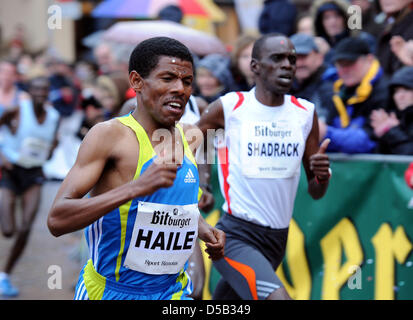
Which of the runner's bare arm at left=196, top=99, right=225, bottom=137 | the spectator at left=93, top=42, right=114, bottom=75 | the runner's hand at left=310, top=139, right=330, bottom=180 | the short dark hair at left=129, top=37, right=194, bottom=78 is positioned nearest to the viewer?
the short dark hair at left=129, top=37, right=194, bottom=78

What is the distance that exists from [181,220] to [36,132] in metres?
5.24

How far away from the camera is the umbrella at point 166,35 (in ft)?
29.6

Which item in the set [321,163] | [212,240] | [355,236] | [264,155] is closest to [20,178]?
[355,236]

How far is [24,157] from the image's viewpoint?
7.89 m

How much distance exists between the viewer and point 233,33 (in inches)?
681

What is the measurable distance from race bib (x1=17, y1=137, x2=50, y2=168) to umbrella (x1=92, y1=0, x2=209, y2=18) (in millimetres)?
3612

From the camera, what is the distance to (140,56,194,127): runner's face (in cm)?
324

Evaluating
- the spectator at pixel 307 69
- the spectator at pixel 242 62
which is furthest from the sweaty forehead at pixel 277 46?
the spectator at pixel 242 62

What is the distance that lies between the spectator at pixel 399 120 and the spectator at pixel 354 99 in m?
0.15

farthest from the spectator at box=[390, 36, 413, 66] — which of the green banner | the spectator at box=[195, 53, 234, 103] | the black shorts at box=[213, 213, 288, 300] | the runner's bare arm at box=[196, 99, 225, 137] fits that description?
the black shorts at box=[213, 213, 288, 300]

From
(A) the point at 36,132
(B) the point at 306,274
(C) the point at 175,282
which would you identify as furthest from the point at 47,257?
(C) the point at 175,282

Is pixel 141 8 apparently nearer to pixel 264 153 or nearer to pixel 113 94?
pixel 113 94

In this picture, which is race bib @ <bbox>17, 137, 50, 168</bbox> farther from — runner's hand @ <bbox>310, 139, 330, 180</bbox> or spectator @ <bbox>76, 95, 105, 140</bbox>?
runner's hand @ <bbox>310, 139, 330, 180</bbox>

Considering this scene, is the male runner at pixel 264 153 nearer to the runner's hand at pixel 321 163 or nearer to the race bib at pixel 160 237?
the runner's hand at pixel 321 163
